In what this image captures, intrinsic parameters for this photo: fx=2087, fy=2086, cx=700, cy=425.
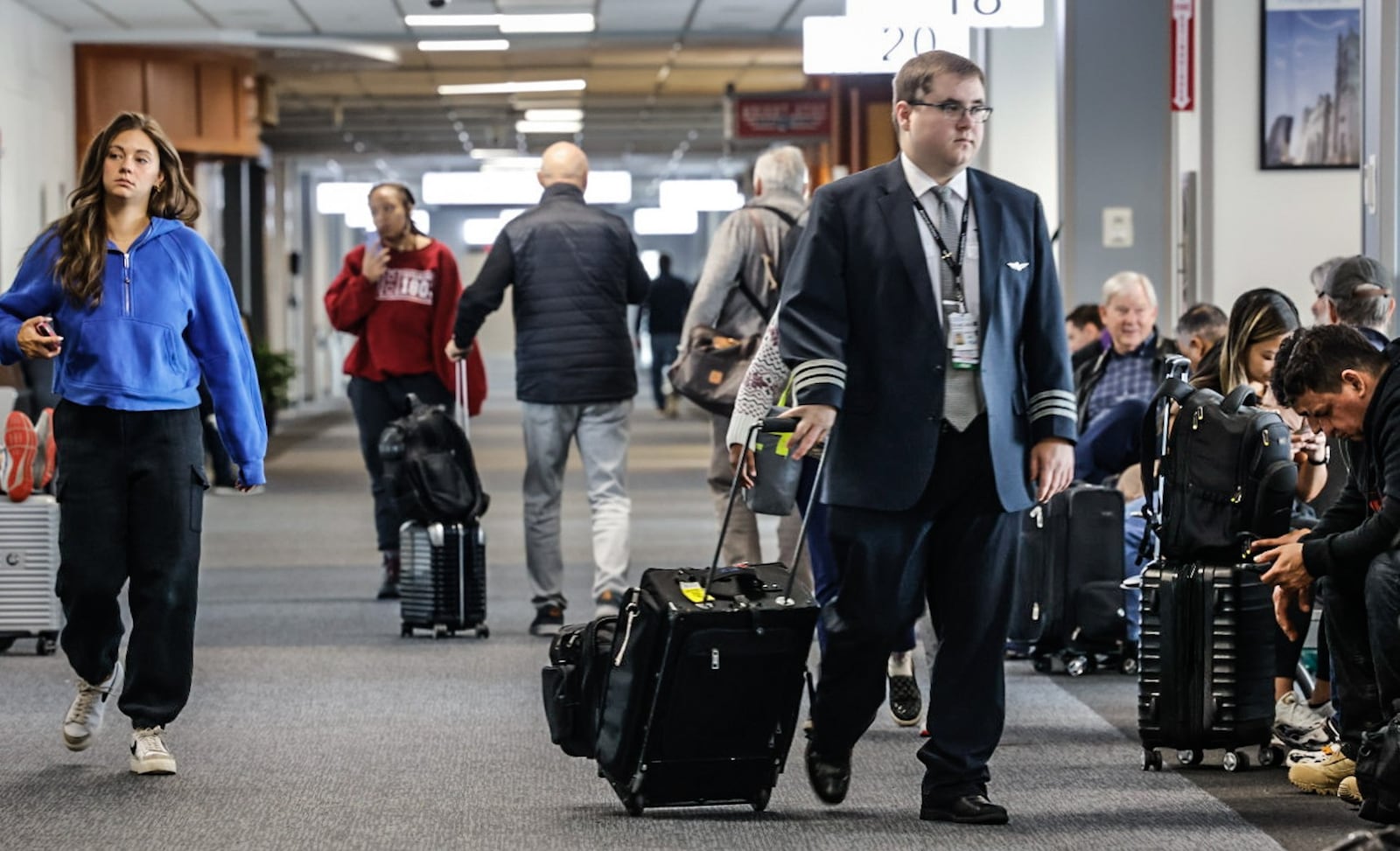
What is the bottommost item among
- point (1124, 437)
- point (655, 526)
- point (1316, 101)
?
point (655, 526)

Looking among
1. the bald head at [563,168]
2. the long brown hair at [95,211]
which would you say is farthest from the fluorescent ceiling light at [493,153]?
the long brown hair at [95,211]

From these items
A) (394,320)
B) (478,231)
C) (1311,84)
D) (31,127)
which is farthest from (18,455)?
(478,231)

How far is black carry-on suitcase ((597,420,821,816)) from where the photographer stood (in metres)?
4.21

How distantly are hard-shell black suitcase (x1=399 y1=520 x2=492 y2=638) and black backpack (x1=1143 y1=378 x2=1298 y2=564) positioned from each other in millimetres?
2925

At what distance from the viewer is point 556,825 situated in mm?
4332

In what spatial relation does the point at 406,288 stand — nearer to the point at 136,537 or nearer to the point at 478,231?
the point at 136,537

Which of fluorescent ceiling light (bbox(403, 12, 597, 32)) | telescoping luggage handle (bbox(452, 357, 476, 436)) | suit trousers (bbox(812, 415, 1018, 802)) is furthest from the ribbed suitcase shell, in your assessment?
fluorescent ceiling light (bbox(403, 12, 597, 32))

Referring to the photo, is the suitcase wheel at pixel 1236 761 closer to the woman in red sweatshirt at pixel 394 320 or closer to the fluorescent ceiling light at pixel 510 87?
the woman in red sweatshirt at pixel 394 320

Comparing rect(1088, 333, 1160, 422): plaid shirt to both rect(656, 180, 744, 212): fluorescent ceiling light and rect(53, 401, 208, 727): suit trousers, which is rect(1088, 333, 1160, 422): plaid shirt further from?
rect(656, 180, 744, 212): fluorescent ceiling light

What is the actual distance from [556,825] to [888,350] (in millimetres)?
1199

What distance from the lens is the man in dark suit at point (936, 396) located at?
4.19m

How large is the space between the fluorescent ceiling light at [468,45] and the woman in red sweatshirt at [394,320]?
9690 mm

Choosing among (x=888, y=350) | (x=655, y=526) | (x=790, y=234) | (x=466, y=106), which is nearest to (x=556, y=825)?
(x=888, y=350)

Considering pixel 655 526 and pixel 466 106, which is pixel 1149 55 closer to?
pixel 655 526
